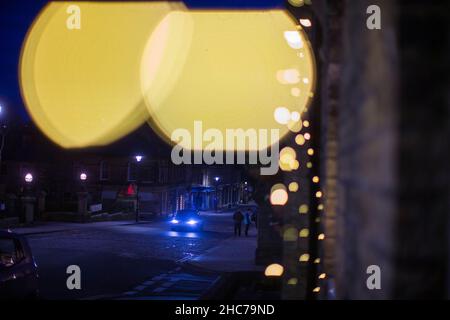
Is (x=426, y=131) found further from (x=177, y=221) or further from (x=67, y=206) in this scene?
(x=67, y=206)

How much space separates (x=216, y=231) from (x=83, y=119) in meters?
49.2

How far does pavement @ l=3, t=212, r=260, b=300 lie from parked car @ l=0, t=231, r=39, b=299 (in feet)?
12.1

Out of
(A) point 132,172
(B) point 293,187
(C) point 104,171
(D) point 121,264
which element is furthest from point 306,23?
(C) point 104,171

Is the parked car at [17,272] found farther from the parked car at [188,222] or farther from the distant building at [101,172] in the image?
the distant building at [101,172]

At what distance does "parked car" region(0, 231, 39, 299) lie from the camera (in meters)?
7.94

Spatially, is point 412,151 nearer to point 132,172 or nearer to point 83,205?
point 83,205

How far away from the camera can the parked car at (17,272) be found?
7.94 meters

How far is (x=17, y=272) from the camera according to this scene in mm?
8336

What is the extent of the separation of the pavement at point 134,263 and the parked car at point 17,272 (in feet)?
12.1

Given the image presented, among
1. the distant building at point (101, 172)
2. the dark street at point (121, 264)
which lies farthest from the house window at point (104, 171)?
the dark street at point (121, 264)

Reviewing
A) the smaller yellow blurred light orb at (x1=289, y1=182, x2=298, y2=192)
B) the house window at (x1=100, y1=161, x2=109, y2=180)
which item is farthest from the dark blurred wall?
the house window at (x1=100, y1=161, x2=109, y2=180)

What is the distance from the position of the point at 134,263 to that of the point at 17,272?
12314 millimetres
